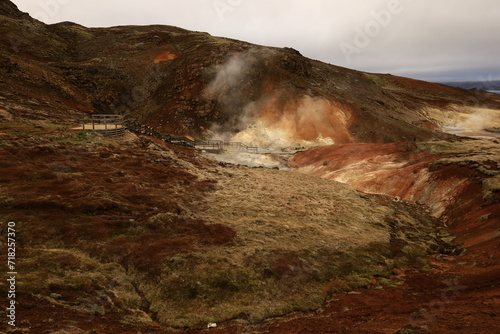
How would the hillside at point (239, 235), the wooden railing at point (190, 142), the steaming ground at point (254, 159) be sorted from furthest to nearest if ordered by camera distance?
the steaming ground at point (254, 159) → the wooden railing at point (190, 142) → the hillside at point (239, 235)

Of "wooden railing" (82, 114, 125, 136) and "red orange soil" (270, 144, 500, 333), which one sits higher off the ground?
"wooden railing" (82, 114, 125, 136)

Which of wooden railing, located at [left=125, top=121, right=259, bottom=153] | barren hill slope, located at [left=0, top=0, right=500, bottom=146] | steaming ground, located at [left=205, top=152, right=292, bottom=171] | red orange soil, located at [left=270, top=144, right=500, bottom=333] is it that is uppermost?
barren hill slope, located at [left=0, top=0, right=500, bottom=146]

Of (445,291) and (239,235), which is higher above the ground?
(239,235)

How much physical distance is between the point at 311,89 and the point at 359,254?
163 ft

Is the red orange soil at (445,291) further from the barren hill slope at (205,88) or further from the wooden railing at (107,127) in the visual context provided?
the barren hill slope at (205,88)

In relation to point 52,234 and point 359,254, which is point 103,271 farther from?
point 359,254

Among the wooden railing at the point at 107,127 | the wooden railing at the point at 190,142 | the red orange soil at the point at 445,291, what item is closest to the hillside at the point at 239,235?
the red orange soil at the point at 445,291

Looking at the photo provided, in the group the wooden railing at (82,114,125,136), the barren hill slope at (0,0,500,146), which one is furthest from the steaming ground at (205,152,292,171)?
the wooden railing at (82,114,125,136)

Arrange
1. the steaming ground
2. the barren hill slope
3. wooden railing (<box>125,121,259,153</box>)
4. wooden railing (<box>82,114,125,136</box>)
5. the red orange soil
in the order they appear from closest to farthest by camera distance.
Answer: the red orange soil < wooden railing (<box>82,114,125,136</box>) < wooden railing (<box>125,121,259,153</box>) < the steaming ground < the barren hill slope

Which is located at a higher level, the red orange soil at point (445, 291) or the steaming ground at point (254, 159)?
the steaming ground at point (254, 159)

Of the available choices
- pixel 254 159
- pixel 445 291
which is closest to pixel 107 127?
pixel 254 159

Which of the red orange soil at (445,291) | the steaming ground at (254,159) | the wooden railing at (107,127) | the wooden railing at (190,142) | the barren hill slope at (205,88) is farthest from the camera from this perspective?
the barren hill slope at (205,88)

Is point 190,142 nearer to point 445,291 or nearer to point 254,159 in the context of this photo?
point 254,159

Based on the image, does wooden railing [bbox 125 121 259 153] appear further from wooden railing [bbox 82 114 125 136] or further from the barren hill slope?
the barren hill slope
